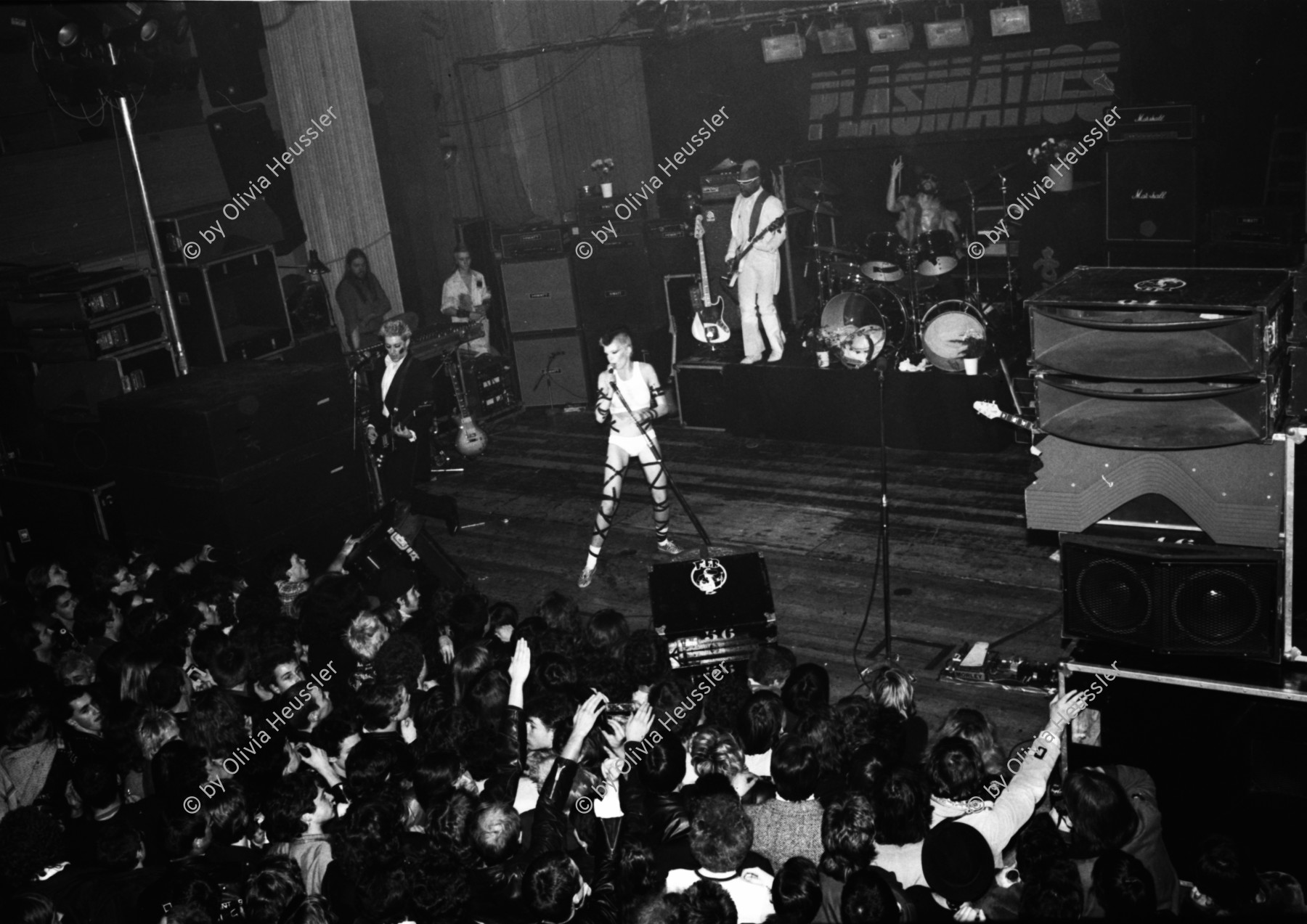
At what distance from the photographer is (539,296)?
11477mm

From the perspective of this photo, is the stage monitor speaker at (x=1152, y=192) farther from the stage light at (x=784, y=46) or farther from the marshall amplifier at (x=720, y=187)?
the stage light at (x=784, y=46)

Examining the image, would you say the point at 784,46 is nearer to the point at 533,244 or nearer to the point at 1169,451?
the point at 533,244

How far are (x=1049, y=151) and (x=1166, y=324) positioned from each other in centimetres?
820

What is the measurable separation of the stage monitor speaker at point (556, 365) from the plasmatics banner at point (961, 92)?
157 inches

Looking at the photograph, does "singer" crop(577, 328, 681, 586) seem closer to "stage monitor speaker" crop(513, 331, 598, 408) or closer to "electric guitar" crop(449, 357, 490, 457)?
"electric guitar" crop(449, 357, 490, 457)

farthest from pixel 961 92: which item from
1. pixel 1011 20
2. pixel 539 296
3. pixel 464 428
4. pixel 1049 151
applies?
pixel 464 428

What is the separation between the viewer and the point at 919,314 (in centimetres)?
1008

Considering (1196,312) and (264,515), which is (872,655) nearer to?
(1196,312)

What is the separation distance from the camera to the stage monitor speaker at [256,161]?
1151 centimetres

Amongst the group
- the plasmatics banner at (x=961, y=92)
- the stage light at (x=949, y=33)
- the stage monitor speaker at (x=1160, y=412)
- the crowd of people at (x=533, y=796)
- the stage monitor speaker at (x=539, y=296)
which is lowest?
the crowd of people at (x=533, y=796)

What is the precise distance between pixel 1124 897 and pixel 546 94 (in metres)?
12.2

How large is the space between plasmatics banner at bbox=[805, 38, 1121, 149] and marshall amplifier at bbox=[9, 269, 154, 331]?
7.53 metres

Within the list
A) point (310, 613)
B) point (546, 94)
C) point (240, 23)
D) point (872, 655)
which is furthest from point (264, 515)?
point (546, 94)

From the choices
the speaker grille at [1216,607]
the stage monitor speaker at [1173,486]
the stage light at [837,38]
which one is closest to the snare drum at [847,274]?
the stage light at [837,38]
